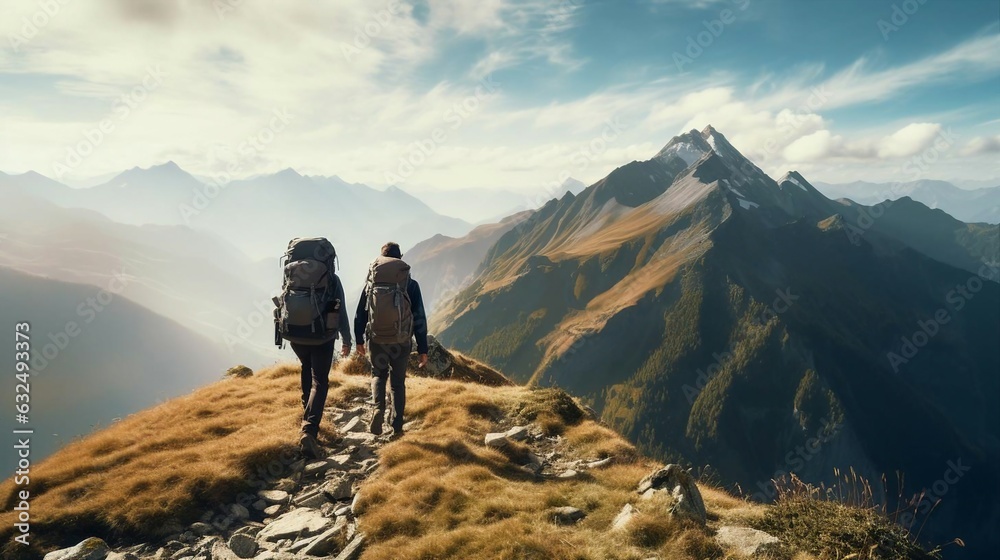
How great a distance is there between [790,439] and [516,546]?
733 ft

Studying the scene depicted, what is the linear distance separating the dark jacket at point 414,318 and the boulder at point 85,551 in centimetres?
605

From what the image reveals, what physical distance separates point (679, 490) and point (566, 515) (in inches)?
77.7

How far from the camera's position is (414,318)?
486 inches

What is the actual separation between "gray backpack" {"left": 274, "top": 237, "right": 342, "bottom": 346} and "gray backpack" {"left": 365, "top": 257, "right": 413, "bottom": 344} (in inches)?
37.7

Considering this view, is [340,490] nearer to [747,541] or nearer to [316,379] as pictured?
[316,379]

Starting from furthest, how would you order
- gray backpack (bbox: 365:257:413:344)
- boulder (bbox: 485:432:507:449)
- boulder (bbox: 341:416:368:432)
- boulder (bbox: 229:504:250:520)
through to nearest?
boulder (bbox: 341:416:368:432), boulder (bbox: 485:432:507:449), gray backpack (bbox: 365:257:413:344), boulder (bbox: 229:504:250:520)

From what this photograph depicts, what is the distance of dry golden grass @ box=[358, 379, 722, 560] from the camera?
7.28 m

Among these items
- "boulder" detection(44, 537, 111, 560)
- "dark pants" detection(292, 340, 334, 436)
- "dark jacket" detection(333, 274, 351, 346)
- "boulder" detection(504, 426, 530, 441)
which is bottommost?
"boulder" detection(44, 537, 111, 560)

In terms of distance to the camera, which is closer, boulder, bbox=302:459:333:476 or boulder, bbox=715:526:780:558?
boulder, bbox=715:526:780:558

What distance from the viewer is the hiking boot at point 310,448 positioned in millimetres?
11474

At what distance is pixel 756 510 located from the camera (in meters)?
8.75

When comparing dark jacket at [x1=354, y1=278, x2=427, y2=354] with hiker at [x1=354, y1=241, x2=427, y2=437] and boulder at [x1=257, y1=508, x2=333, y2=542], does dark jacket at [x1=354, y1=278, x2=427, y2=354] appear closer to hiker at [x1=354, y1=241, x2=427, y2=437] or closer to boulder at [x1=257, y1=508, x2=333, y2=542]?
hiker at [x1=354, y1=241, x2=427, y2=437]

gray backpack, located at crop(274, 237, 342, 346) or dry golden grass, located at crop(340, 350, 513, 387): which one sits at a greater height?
gray backpack, located at crop(274, 237, 342, 346)

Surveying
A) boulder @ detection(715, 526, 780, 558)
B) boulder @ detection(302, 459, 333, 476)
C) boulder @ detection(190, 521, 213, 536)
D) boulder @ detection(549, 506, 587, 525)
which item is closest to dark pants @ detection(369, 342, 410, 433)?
boulder @ detection(302, 459, 333, 476)
